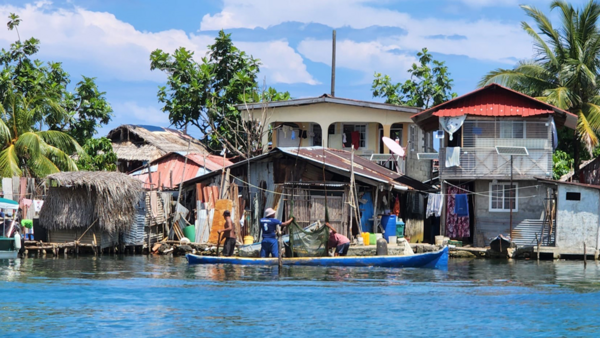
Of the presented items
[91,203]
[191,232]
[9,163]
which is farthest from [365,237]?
[9,163]

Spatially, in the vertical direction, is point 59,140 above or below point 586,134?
below

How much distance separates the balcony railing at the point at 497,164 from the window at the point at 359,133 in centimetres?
765

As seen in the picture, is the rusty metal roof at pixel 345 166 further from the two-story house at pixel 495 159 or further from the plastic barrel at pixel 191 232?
the plastic barrel at pixel 191 232

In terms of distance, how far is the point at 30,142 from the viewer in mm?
31406

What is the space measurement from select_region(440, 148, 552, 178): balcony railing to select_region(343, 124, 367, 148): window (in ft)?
25.1

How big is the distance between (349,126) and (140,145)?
12.7m

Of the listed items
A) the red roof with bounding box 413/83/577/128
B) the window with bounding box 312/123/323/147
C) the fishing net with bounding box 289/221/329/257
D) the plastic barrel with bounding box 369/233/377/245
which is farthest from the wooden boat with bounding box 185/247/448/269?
the window with bounding box 312/123/323/147

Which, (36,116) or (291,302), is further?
(36,116)

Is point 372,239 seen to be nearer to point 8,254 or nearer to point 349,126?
point 349,126

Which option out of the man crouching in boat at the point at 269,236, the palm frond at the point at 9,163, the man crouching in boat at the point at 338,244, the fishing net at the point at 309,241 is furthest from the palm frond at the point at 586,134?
the palm frond at the point at 9,163

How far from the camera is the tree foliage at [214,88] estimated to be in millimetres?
41406

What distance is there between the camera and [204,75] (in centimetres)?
4219

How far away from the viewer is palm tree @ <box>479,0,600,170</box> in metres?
34.0

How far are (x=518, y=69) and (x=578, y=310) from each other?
19.9 meters
